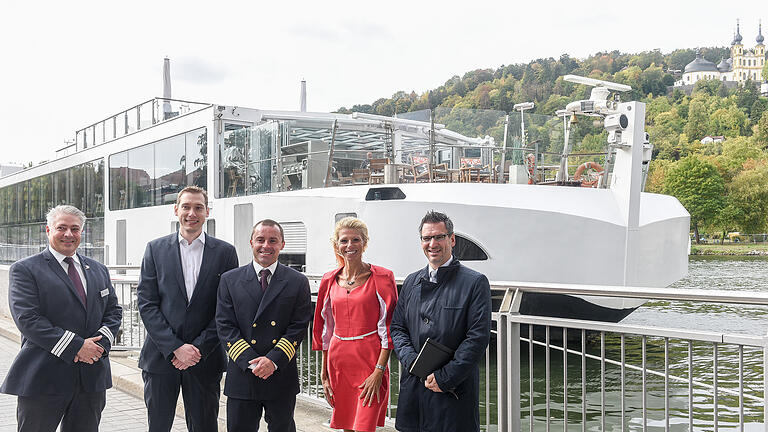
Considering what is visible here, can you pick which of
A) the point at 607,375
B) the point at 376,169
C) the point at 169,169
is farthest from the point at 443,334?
Result: the point at 169,169

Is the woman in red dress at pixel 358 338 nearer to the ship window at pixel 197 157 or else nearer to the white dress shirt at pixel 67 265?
the white dress shirt at pixel 67 265

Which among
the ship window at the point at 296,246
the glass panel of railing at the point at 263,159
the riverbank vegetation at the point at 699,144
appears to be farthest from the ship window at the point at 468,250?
the riverbank vegetation at the point at 699,144

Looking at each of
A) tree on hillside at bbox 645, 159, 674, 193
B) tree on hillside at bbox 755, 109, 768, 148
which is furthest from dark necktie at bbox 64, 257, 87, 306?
tree on hillside at bbox 755, 109, 768, 148

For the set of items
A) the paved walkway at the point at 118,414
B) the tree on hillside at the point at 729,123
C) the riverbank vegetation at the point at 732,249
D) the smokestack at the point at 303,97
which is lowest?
the riverbank vegetation at the point at 732,249

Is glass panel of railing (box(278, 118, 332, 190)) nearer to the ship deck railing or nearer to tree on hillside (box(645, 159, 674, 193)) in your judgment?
the ship deck railing

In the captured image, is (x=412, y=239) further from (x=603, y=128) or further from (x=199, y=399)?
(x=199, y=399)

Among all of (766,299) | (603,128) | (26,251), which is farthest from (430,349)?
(26,251)

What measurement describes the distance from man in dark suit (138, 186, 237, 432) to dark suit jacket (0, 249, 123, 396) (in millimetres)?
281

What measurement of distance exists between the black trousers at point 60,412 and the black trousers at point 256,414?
81 centimetres

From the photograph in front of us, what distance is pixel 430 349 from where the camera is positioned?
3367 millimetres

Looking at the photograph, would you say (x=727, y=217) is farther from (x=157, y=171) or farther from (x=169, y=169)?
(x=169, y=169)

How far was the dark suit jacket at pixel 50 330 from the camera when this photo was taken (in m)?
3.86

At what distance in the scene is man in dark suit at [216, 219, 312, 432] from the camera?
3.88 meters

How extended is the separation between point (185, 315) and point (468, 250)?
7629mm
